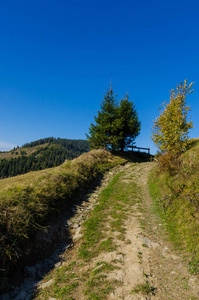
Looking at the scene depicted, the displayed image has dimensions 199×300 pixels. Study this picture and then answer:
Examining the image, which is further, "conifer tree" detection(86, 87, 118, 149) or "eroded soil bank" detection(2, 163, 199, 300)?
"conifer tree" detection(86, 87, 118, 149)

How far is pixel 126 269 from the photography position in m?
5.18

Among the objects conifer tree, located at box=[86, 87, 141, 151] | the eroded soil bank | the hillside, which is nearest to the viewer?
the eroded soil bank

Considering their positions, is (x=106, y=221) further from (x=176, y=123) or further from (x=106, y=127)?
(x=106, y=127)

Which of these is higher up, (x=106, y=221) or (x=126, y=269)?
(x=106, y=221)

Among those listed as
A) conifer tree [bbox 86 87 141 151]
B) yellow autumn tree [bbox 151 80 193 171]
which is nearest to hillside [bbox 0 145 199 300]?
yellow autumn tree [bbox 151 80 193 171]

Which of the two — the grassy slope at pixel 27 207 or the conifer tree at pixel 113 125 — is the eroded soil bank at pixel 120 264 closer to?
the grassy slope at pixel 27 207

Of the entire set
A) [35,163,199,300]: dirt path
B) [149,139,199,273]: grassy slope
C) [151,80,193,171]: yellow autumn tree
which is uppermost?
[151,80,193,171]: yellow autumn tree

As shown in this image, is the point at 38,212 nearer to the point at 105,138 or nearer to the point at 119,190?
the point at 119,190

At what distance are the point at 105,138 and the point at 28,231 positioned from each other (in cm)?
2361

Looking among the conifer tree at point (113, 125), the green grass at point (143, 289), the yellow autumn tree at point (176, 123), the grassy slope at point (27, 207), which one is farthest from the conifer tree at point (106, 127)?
the green grass at point (143, 289)

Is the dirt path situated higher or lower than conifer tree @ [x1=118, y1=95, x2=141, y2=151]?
lower

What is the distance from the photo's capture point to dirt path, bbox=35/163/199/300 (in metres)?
4.36

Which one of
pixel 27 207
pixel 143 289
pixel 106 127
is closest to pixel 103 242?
pixel 143 289

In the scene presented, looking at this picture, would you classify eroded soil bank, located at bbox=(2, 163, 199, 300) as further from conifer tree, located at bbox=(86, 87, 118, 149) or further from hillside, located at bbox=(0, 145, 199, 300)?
conifer tree, located at bbox=(86, 87, 118, 149)
